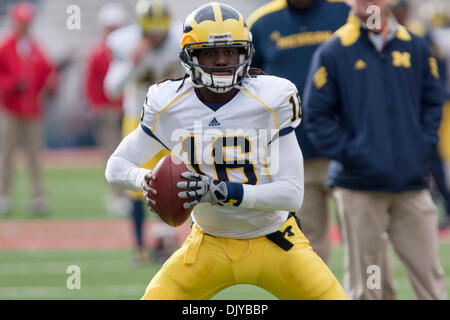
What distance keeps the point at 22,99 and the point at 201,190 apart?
6.99 m

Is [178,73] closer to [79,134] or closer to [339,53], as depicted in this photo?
[339,53]

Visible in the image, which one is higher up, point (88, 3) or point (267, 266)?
point (88, 3)

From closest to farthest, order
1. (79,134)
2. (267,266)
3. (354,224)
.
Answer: (267,266) → (354,224) → (79,134)

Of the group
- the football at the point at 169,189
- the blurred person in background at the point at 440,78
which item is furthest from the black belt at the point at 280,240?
the blurred person in background at the point at 440,78

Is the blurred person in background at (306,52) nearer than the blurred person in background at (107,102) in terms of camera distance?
Yes

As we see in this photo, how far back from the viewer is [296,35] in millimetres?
5137

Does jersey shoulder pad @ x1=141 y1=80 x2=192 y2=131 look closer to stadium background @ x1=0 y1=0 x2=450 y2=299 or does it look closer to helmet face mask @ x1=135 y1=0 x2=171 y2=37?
stadium background @ x1=0 y1=0 x2=450 y2=299

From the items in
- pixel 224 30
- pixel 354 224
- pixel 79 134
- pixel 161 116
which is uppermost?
pixel 224 30

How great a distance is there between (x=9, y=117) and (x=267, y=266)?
23.5 feet

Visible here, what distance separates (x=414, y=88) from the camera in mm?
4496

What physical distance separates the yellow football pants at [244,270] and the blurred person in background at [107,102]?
6909mm

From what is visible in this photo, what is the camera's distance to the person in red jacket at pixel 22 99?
9914 millimetres

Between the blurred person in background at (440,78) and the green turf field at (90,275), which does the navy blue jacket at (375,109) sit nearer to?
the green turf field at (90,275)

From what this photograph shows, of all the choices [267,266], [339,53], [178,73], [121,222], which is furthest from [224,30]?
[121,222]
